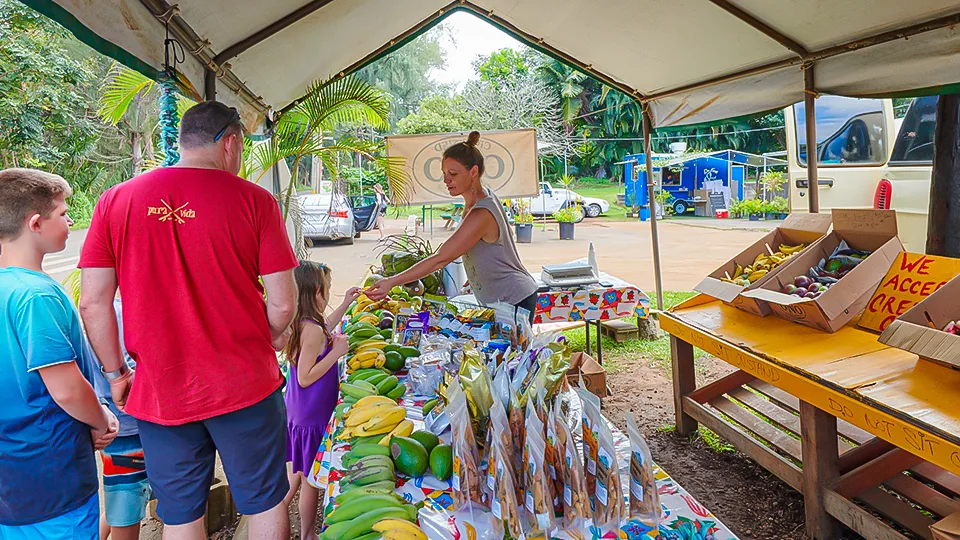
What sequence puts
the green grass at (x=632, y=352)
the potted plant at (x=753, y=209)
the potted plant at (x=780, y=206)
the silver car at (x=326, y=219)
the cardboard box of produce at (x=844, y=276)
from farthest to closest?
the potted plant at (x=753, y=209)
the potted plant at (x=780, y=206)
the silver car at (x=326, y=219)
the green grass at (x=632, y=352)
the cardboard box of produce at (x=844, y=276)

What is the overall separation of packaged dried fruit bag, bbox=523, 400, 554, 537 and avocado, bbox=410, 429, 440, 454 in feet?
1.28

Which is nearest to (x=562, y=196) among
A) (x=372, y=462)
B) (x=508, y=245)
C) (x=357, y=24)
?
(x=357, y=24)

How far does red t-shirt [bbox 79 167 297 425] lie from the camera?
1.83 m

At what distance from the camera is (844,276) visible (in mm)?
2775

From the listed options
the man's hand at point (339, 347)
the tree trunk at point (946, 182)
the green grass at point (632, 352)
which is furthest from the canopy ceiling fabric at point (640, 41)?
the green grass at point (632, 352)

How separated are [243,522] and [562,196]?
1972cm

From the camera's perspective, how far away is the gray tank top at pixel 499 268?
10.8 feet

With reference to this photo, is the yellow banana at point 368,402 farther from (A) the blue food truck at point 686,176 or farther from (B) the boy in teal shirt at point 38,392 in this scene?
(A) the blue food truck at point 686,176

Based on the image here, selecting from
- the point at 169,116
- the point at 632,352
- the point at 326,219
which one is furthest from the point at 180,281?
the point at 326,219

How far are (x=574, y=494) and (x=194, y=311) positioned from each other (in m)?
1.30

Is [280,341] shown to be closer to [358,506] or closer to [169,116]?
[358,506]

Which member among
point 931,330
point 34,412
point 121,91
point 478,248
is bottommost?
point 931,330

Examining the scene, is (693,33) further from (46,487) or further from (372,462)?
(46,487)

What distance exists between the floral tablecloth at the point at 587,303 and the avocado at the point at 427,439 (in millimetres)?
3235
